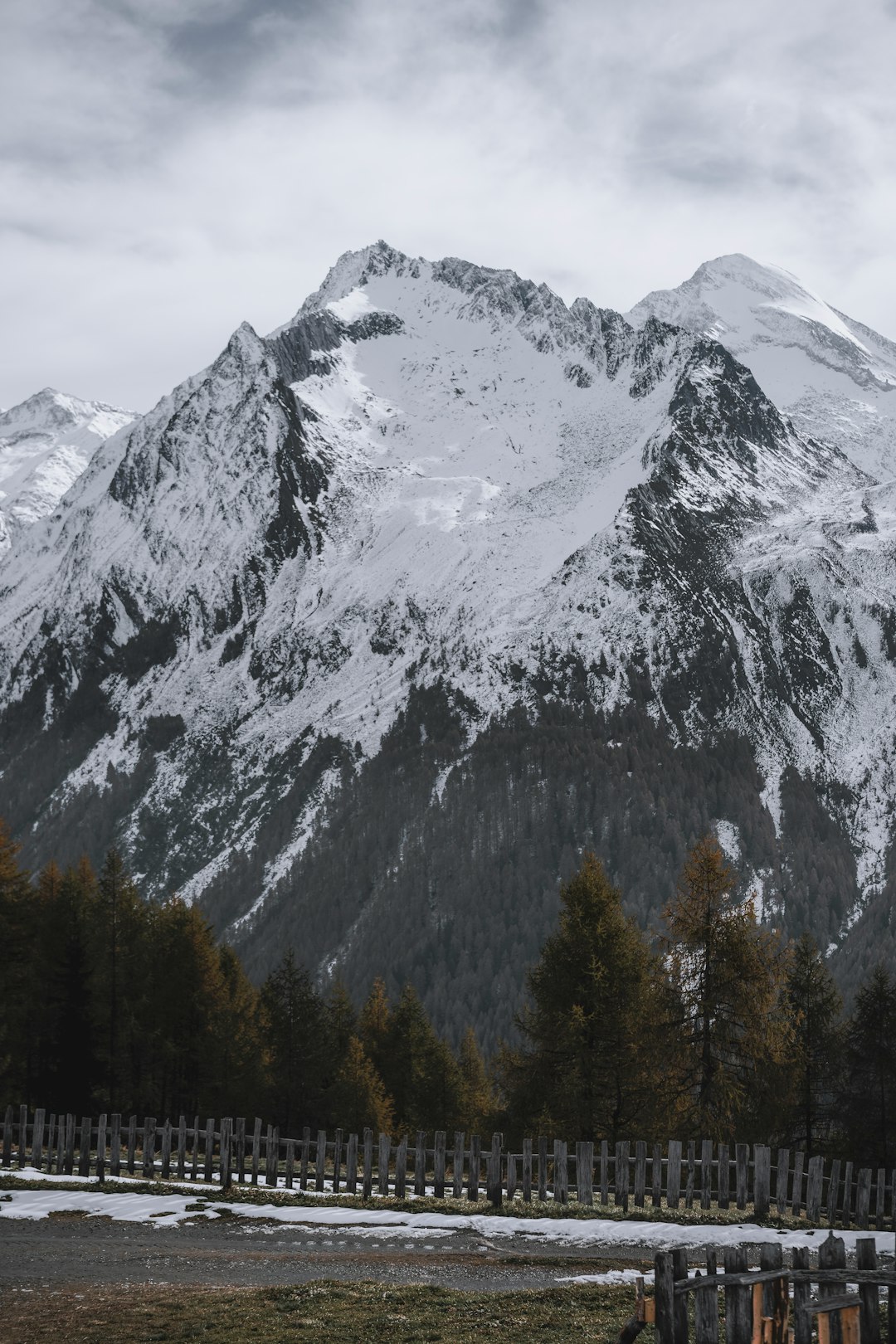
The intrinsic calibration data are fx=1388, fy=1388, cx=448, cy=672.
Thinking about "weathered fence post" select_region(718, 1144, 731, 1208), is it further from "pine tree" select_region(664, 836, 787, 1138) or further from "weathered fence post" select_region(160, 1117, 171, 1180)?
A: "weathered fence post" select_region(160, 1117, 171, 1180)

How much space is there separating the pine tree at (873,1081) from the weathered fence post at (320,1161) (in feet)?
75.7

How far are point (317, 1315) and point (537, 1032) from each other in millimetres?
23398

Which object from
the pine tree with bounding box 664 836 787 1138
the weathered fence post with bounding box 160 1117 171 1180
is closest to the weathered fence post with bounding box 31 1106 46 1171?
the weathered fence post with bounding box 160 1117 171 1180

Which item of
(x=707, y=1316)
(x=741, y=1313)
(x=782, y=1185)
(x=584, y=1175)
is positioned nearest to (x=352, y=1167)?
(x=584, y=1175)

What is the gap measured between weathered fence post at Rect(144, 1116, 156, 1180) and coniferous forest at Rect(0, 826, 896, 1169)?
463 inches

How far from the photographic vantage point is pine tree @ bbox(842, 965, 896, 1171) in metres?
51.2

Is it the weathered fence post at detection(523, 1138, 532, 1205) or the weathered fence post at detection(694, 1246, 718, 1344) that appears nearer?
the weathered fence post at detection(694, 1246, 718, 1344)

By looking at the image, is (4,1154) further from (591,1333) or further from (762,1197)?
(591,1333)

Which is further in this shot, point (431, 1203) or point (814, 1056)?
point (814, 1056)

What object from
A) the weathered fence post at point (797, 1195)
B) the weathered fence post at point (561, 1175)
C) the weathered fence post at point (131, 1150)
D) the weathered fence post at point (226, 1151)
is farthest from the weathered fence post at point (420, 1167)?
the weathered fence post at point (797, 1195)

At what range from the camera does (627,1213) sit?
3262cm

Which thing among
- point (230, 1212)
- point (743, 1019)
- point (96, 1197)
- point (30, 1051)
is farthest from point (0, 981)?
point (743, 1019)

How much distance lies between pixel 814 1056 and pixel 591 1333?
113 ft

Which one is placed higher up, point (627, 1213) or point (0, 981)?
point (0, 981)
